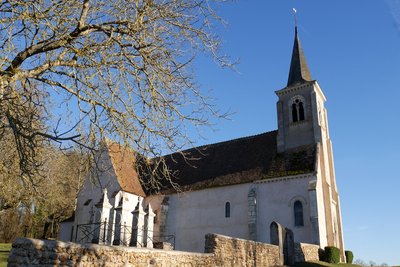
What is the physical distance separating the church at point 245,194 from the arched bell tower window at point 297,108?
0.08 meters

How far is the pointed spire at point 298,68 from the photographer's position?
102 feet

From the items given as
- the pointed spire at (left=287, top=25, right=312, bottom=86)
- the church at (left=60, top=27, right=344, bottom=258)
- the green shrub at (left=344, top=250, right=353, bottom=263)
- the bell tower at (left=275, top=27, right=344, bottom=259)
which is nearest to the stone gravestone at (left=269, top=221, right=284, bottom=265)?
the church at (left=60, top=27, right=344, bottom=258)

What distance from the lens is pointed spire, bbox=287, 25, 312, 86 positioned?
31.2 metres

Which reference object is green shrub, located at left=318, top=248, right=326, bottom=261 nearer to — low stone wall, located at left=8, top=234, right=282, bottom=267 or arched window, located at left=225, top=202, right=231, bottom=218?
arched window, located at left=225, top=202, right=231, bottom=218

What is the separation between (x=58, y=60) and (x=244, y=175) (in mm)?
20582

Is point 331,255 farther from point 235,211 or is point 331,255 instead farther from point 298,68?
point 298,68

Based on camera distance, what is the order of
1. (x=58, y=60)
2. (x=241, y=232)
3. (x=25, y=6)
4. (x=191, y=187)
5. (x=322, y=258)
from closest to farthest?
(x=25, y=6), (x=58, y=60), (x=322, y=258), (x=241, y=232), (x=191, y=187)

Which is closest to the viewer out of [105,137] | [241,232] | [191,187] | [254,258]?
[105,137]

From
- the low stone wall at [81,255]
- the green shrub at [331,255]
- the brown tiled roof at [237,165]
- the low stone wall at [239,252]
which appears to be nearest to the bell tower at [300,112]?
the brown tiled roof at [237,165]

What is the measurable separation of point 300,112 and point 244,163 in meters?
5.98

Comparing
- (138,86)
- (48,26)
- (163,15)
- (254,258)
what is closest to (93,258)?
(138,86)

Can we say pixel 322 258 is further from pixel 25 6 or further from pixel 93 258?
pixel 25 6

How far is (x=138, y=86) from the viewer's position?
29.7 ft

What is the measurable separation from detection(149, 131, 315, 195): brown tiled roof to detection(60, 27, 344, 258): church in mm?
77
